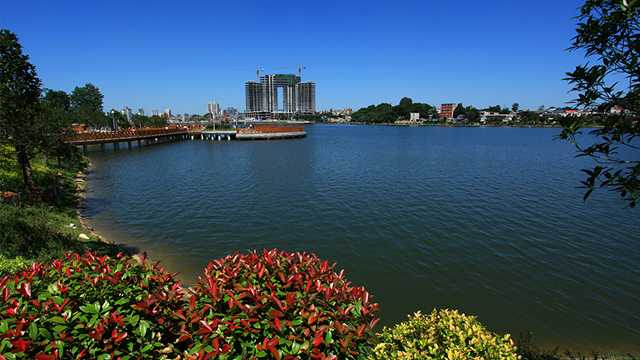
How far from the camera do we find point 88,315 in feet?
12.3

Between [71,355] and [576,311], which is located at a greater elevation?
[71,355]

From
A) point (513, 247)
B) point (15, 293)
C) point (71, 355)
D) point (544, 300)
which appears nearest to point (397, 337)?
point (71, 355)

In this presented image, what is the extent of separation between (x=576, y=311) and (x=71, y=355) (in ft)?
41.3

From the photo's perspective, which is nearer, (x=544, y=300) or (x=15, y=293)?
(x=15, y=293)

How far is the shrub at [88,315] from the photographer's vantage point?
337 centimetres

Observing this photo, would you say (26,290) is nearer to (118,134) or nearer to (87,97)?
(118,134)

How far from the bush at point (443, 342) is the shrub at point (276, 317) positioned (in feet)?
1.35

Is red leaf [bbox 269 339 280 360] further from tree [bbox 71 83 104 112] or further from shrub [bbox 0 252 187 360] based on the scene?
tree [bbox 71 83 104 112]

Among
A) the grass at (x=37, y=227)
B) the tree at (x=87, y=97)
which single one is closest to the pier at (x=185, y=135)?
the grass at (x=37, y=227)

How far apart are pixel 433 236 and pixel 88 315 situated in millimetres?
13578

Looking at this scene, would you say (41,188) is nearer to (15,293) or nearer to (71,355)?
Result: (15,293)

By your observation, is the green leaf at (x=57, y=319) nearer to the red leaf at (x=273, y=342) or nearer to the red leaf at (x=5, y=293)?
the red leaf at (x=5, y=293)

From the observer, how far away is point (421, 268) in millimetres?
11680

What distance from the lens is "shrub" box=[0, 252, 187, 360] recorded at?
3.37 m
